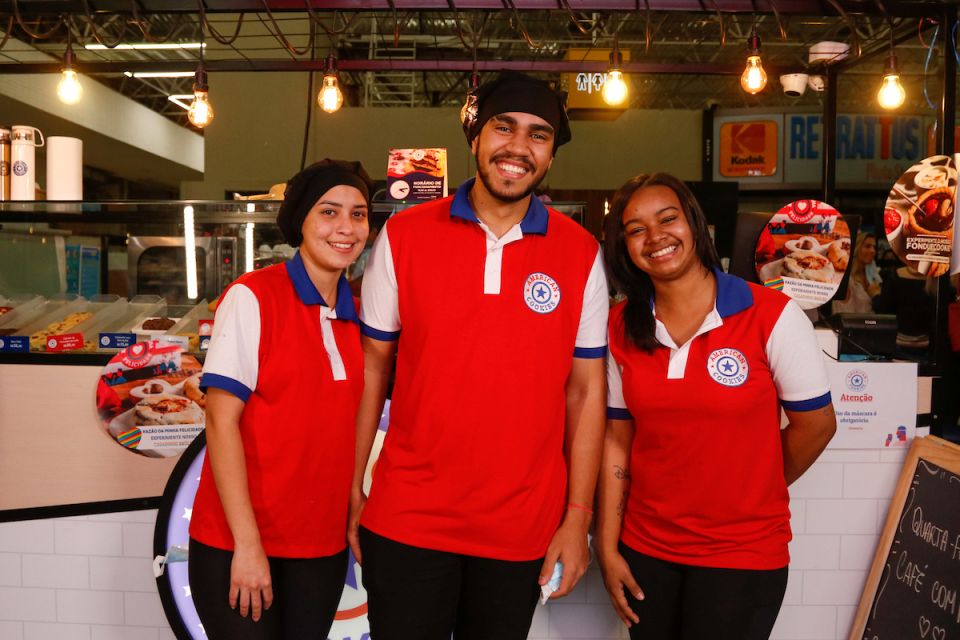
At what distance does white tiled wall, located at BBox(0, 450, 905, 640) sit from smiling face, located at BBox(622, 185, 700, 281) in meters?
1.31

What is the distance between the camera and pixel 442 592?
1758 mm

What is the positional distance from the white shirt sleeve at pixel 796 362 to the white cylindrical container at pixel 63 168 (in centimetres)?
254

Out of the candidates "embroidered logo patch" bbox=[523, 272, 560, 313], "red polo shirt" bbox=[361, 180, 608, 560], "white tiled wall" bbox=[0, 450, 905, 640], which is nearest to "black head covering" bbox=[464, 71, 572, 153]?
"red polo shirt" bbox=[361, 180, 608, 560]

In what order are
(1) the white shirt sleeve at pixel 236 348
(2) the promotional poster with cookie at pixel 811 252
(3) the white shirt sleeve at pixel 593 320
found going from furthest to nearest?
(2) the promotional poster with cookie at pixel 811 252 → (3) the white shirt sleeve at pixel 593 320 → (1) the white shirt sleeve at pixel 236 348

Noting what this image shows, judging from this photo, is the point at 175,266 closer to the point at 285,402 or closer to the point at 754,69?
the point at 285,402

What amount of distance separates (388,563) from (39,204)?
2010 mm

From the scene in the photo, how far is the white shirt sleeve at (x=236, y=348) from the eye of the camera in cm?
164

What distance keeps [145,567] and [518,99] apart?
2.22 meters

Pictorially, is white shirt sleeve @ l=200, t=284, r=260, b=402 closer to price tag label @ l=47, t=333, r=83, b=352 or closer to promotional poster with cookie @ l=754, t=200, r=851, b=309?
price tag label @ l=47, t=333, r=83, b=352

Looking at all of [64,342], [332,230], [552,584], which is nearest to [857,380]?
[552,584]

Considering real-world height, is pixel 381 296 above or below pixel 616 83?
below

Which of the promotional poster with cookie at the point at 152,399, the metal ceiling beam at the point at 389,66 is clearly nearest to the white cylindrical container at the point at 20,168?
the promotional poster with cookie at the point at 152,399

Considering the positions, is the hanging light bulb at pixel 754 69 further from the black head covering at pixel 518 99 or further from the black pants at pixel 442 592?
the black pants at pixel 442 592

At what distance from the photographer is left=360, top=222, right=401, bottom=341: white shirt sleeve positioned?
183 centimetres
